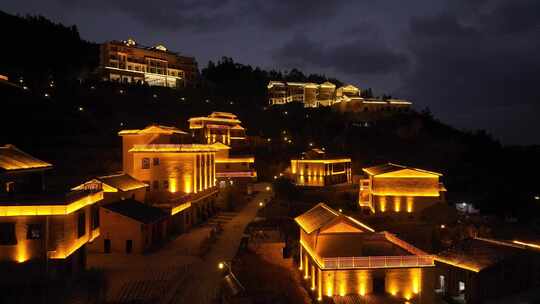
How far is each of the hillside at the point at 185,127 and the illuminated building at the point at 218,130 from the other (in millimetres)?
3713

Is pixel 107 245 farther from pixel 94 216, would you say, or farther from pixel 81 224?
pixel 81 224

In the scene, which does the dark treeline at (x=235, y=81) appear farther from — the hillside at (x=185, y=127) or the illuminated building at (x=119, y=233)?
the illuminated building at (x=119, y=233)

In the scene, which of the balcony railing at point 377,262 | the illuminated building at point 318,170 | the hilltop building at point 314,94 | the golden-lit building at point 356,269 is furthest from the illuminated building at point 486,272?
the hilltop building at point 314,94

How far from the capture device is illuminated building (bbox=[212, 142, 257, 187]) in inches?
1692

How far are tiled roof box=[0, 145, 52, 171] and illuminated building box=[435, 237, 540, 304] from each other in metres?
23.9

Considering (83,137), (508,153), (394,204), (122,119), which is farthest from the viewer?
(508,153)

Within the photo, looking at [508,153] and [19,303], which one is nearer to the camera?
[19,303]

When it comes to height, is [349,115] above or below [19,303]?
above

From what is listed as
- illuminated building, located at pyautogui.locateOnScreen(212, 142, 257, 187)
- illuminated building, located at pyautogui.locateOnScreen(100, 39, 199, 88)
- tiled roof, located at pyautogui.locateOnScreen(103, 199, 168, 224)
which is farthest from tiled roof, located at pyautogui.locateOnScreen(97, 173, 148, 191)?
illuminated building, located at pyautogui.locateOnScreen(100, 39, 199, 88)

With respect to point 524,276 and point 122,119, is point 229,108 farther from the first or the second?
point 524,276

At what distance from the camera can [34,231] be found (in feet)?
53.0

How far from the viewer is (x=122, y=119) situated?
204 ft

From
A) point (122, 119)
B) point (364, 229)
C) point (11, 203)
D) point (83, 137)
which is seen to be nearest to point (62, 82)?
point (122, 119)

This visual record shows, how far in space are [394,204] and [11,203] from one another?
2978cm
